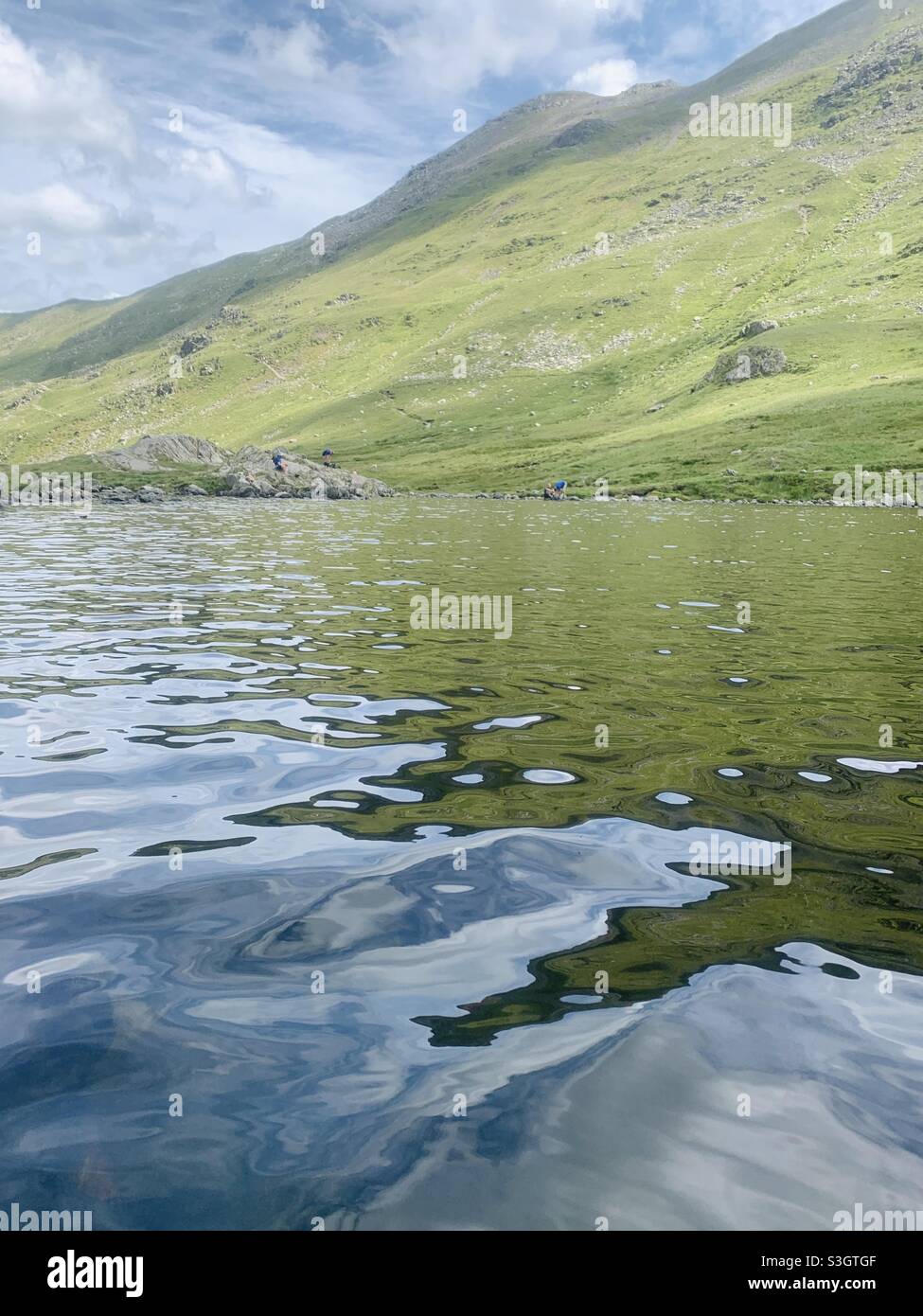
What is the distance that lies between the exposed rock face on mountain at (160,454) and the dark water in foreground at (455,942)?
5246 inches

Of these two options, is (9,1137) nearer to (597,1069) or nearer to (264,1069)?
(264,1069)

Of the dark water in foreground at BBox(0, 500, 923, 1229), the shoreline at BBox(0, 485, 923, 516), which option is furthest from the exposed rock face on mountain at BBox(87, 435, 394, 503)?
the dark water in foreground at BBox(0, 500, 923, 1229)

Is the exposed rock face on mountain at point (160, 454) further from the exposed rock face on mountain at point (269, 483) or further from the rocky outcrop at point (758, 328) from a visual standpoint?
the rocky outcrop at point (758, 328)

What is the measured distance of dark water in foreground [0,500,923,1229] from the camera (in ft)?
13.3

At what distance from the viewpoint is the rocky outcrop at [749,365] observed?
156625 millimetres

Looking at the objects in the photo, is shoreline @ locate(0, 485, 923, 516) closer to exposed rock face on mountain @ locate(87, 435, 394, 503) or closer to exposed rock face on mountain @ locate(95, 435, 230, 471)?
exposed rock face on mountain @ locate(87, 435, 394, 503)

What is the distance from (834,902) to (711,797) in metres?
2.47

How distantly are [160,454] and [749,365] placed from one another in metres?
101

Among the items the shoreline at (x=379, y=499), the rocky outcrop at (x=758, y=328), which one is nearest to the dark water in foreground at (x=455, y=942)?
the shoreline at (x=379, y=499)

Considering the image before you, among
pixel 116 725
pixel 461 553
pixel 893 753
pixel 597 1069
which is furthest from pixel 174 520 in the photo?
pixel 597 1069

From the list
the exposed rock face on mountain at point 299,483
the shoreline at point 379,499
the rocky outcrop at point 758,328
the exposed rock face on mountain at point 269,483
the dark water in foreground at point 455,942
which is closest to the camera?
the dark water in foreground at point 455,942

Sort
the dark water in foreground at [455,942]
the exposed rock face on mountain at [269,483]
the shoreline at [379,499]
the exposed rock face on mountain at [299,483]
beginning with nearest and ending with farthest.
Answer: the dark water in foreground at [455,942]
the shoreline at [379,499]
the exposed rock face on mountain at [269,483]
the exposed rock face on mountain at [299,483]

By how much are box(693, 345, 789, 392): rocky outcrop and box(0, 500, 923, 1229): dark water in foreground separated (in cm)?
15595

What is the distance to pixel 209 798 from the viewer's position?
916 cm
